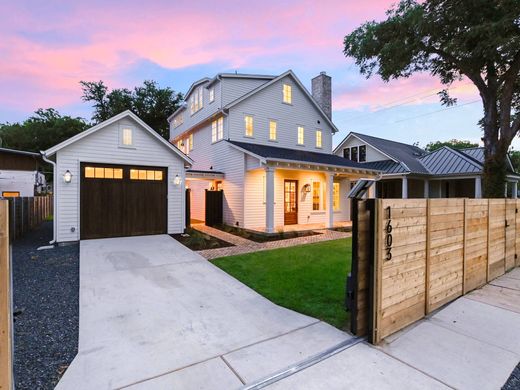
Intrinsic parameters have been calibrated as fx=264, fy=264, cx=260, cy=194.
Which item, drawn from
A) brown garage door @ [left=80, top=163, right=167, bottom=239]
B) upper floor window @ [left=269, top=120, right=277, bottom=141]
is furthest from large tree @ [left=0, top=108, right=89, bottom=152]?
upper floor window @ [left=269, top=120, right=277, bottom=141]

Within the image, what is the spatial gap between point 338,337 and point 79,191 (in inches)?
351

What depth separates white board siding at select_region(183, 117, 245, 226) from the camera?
461 inches

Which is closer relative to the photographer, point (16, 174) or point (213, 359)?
point (213, 359)

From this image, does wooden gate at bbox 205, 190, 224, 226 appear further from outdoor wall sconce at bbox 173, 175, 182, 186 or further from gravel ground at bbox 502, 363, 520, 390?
gravel ground at bbox 502, 363, 520, 390

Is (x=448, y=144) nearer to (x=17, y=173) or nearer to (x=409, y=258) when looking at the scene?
(x=409, y=258)

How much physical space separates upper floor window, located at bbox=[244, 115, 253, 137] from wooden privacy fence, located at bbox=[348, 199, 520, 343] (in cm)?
985

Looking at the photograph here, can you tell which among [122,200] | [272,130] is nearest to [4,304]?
[122,200]

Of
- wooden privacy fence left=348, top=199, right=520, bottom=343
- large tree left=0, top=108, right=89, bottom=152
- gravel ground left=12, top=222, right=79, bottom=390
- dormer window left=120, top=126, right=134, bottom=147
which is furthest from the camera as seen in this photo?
large tree left=0, top=108, right=89, bottom=152

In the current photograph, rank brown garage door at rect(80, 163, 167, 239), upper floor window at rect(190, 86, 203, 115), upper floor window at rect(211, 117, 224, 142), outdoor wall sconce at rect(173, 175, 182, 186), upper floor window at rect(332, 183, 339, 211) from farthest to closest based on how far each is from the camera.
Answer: upper floor window at rect(190, 86, 203, 115) → upper floor window at rect(332, 183, 339, 211) → upper floor window at rect(211, 117, 224, 142) → outdoor wall sconce at rect(173, 175, 182, 186) → brown garage door at rect(80, 163, 167, 239)

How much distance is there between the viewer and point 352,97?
2048 centimetres

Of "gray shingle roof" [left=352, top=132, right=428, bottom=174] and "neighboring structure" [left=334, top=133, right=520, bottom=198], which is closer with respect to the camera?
"neighboring structure" [left=334, top=133, right=520, bottom=198]

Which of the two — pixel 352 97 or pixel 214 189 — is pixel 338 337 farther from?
pixel 352 97

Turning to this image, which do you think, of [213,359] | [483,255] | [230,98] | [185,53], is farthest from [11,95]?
[483,255]

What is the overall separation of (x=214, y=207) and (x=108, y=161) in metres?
5.26
